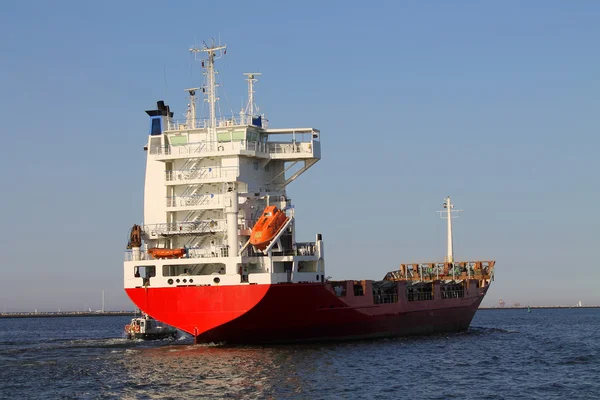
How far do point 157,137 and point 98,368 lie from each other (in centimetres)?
1092

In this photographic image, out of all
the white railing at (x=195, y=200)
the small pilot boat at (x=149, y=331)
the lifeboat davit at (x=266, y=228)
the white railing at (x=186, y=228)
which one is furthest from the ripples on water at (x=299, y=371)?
the white railing at (x=195, y=200)

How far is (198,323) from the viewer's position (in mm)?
29234

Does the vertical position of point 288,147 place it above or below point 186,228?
above

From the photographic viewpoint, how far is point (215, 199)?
31359 mm

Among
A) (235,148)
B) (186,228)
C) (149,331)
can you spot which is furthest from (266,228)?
(149,331)

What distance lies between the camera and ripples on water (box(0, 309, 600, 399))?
21547 millimetres

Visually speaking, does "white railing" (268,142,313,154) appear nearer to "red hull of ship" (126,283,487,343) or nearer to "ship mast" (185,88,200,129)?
"ship mast" (185,88,200,129)

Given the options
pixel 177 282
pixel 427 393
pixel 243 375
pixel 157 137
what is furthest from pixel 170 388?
pixel 157 137

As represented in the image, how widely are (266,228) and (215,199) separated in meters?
2.97

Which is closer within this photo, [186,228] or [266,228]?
[266,228]

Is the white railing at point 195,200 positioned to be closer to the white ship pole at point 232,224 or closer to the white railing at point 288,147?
the white ship pole at point 232,224

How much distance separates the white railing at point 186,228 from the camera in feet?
102

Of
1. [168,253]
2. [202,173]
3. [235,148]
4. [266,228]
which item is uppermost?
[235,148]

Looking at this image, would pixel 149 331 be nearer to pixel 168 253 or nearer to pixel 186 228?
pixel 186 228
